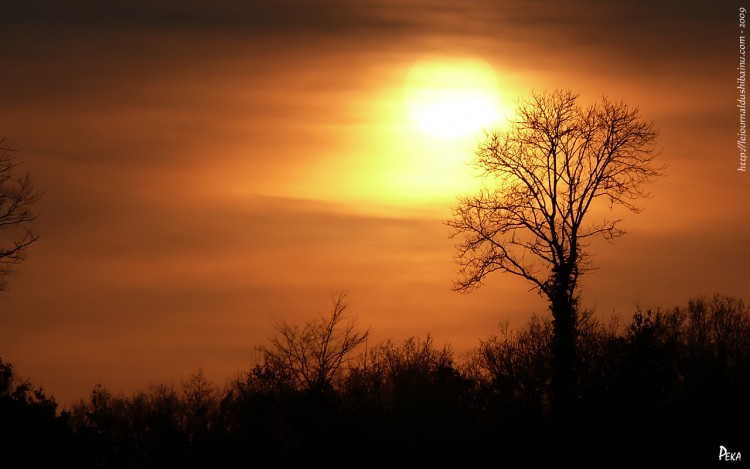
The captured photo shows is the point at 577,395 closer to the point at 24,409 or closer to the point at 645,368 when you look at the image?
the point at 645,368

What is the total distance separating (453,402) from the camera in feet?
160

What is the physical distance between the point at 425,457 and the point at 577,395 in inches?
253

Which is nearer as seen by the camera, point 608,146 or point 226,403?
point 608,146

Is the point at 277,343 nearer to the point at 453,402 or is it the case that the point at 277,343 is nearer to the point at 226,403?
the point at 226,403

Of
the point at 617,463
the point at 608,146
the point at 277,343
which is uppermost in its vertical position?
the point at 608,146

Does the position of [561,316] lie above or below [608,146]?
below

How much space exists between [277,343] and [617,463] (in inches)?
1099

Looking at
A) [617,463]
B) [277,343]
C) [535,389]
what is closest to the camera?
[617,463]

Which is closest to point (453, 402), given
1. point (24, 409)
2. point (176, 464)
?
point (176, 464)

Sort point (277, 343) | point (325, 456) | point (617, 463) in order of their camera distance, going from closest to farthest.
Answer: point (617, 463) < point (325, 456) < point (277, 343)

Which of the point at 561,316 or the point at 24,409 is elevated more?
the point at 561,316

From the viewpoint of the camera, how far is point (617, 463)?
42.6 metres

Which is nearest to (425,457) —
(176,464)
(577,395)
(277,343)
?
(577,395)

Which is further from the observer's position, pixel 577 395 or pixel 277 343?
pixel 277 343
